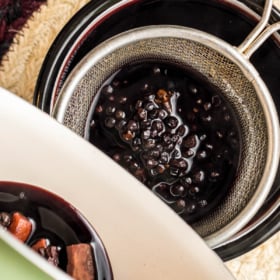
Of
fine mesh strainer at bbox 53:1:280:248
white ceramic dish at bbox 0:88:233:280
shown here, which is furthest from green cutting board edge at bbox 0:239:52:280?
fine mesh strainer at bbox 53:1:280:248

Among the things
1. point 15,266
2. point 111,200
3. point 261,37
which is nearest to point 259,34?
point 261,37

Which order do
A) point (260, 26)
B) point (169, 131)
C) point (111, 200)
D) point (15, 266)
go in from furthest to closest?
point (169, 131) → point (260, 26) → point (111, 200) → point (15, 266)

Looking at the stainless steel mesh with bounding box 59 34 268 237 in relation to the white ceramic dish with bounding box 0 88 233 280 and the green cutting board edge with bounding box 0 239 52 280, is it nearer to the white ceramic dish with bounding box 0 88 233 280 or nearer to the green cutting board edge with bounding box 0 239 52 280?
the white ceramic dish with bounding box 0 88 233 280

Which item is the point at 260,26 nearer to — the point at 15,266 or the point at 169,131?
the point at 169,131

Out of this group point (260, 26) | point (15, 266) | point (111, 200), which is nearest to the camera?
point (15, 266)

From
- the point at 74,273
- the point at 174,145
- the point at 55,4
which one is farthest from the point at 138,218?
the point at 55,4
